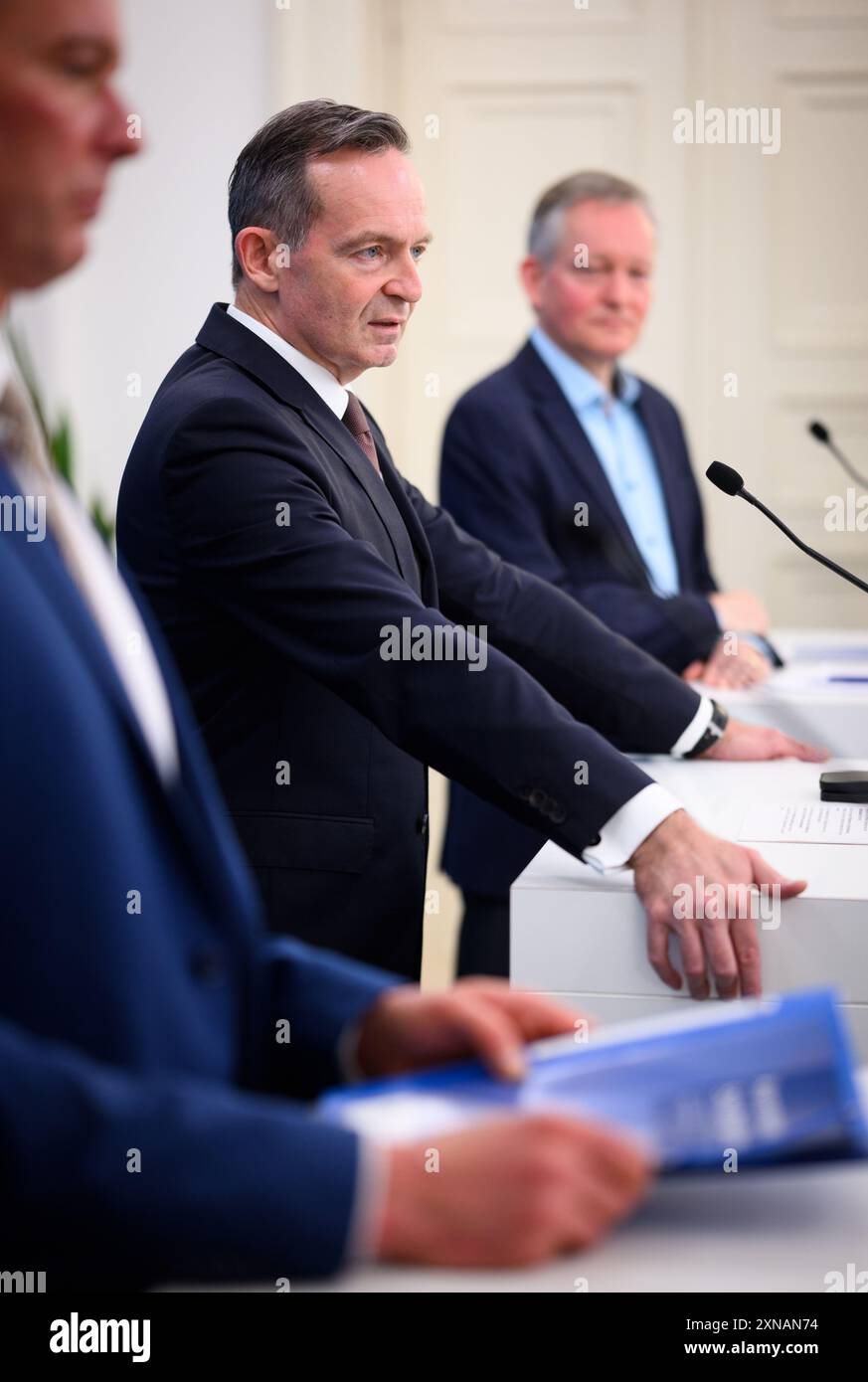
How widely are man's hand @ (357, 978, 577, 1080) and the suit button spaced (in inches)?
3.5

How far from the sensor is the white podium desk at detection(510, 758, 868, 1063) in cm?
131

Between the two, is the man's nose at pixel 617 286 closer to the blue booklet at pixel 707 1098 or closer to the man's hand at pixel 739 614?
the man's hand at pixel 739 614

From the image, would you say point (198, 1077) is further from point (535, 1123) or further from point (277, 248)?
point (277, 248)

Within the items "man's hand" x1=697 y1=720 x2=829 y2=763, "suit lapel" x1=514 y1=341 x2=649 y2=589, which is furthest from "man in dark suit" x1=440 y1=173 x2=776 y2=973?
"man's hand" x1=697 y1=720 x2=829 y2=763

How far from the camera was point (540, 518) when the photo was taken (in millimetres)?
2557

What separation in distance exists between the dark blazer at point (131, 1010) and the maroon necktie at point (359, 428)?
920mm

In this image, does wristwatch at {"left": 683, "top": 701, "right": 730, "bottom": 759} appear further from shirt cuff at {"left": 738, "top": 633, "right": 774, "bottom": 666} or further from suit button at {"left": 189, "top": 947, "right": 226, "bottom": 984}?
suit button at {"left": 189, "top": 947, "right": 226, "bottom": 984}

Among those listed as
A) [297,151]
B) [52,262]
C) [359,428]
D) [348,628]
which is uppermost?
[297,151]

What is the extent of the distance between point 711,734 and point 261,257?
75cm

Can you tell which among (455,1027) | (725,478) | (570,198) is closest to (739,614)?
(725,478)

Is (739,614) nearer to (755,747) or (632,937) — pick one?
(755,747)

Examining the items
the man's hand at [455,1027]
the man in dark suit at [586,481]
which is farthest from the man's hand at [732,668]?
the man's hand at [455,1027]

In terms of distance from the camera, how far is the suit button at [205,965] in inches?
30.8

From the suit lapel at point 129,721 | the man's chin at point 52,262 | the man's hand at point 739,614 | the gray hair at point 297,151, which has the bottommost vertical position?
the man's hand at point 739,614
